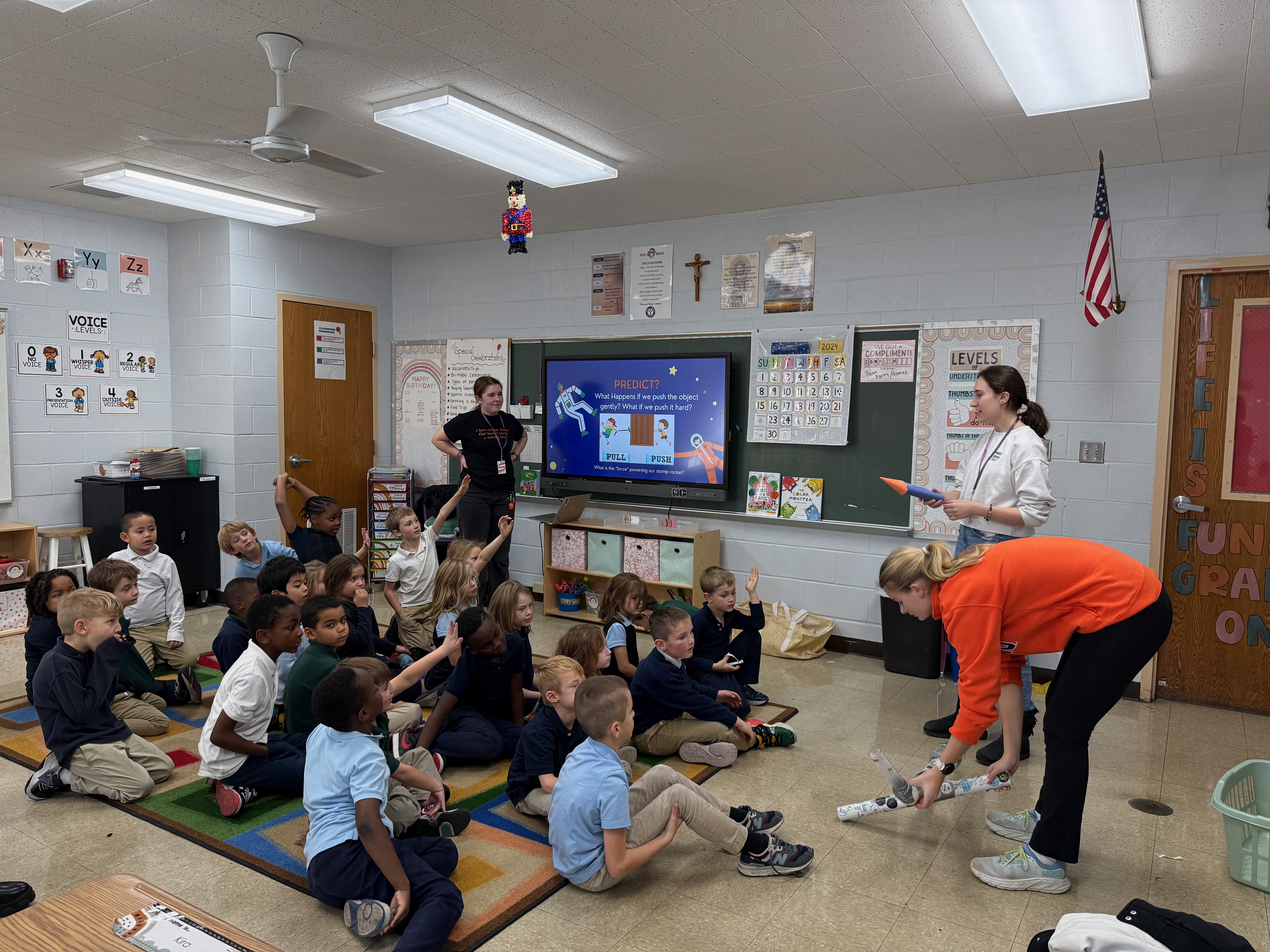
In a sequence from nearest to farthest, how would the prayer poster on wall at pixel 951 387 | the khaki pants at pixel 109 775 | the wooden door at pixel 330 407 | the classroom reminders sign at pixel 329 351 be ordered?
the khaki pants at pixel 109 775 < the prayer poster on wall at pixel 951 387 < the wooden door at pixel 330 407 < the classroom reminders sign at pixel 329 351

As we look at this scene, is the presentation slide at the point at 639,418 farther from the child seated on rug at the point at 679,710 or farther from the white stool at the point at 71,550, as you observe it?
the white stool at the point at 71,550

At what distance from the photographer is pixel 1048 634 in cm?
247

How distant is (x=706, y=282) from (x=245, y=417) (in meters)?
3.28

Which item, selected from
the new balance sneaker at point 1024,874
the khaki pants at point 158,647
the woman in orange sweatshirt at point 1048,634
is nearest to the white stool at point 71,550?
the khaki pants at point 158,647

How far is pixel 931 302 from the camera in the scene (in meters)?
4.83

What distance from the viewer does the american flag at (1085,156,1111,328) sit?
12.7 ft

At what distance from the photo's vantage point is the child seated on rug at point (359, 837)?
2170 millimetres

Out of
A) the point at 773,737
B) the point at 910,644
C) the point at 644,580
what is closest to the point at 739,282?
the point at 644,580

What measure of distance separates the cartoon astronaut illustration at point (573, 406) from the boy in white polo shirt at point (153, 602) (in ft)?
8.67

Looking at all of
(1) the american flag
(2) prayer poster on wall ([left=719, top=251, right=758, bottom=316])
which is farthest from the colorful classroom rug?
(2) prayer poster on wall ([left=719, top=251, right=758, bottom=316])

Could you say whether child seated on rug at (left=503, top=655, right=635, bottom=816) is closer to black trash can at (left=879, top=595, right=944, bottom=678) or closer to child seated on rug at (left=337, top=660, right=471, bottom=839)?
child seated on rug at (left=337, top=660, right=471, bottom=839)

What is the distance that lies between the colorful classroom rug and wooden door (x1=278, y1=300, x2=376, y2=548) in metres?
3.00

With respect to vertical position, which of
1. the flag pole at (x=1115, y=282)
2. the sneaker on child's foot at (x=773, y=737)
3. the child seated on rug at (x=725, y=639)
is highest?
the flag pole at (x=1115, y=282)

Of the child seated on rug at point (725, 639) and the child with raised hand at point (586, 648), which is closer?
the child with raised hand at point (586, 648)
